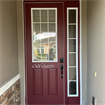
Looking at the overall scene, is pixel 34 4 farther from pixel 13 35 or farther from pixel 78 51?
pixel 78 51

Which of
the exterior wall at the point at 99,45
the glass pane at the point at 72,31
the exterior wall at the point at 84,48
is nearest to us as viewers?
the exterior wall at the point at 99,45

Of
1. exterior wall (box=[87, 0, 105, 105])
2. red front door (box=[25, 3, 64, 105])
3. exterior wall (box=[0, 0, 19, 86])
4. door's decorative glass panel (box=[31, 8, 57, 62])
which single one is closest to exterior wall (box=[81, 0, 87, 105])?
exterior wall (box=[87, 0, 105, 105])

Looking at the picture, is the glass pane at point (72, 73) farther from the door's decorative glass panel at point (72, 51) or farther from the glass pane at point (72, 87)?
the glass pane at point (72, 87)

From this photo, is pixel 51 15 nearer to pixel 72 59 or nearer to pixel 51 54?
pixel 51 54

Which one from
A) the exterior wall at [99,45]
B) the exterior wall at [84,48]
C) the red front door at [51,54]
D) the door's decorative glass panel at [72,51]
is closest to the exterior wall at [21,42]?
the red front door at [51,54]

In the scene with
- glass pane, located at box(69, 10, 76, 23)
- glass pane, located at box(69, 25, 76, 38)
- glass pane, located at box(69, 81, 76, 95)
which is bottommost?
glass pane, located at box(69, 81, 76, 95)

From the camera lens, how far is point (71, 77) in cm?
228

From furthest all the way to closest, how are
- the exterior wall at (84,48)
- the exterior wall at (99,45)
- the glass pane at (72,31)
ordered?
the glass pane at (72,31)
the exterior wall at (84,48)
the exterior wall at (99,45)

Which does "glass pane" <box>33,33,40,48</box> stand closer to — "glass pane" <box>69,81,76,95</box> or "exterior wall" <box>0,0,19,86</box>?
"exterior wall" <box>0,0,19,86</box>

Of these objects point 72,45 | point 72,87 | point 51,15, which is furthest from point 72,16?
point 72,87

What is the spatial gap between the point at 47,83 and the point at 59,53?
0.76 m

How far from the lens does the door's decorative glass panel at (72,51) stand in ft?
7.27

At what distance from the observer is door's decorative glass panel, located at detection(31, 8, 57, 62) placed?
224 cm

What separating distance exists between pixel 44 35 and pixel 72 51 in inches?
29.7
